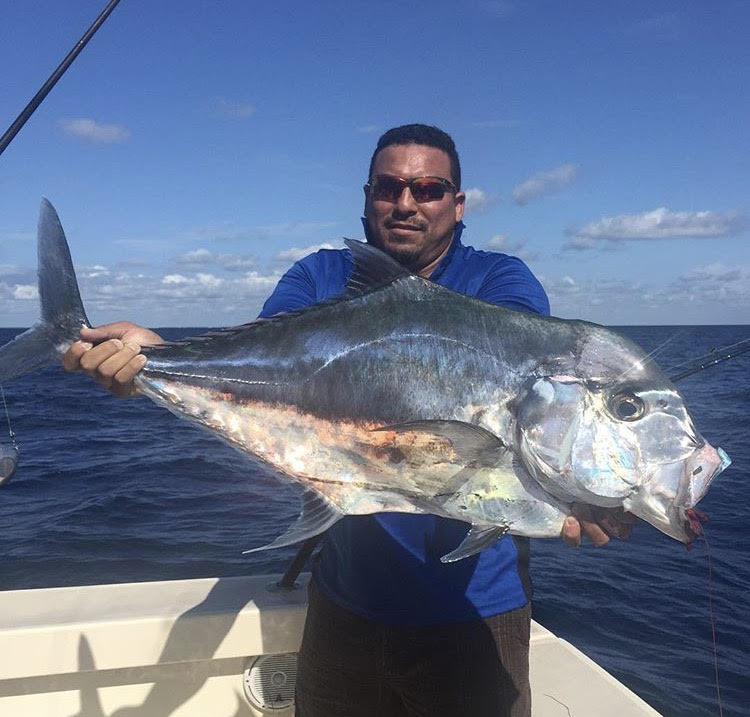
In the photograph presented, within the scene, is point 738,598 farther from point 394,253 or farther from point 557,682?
point 394,253

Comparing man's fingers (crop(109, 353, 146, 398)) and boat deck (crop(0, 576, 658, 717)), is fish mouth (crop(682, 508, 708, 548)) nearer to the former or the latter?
boat deck (crop(0, 576, 658, 717))

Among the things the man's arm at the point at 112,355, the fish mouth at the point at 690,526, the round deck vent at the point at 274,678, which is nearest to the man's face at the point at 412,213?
the man's arm at the point at 112,355

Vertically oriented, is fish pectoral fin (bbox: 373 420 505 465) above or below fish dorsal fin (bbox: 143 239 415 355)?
below

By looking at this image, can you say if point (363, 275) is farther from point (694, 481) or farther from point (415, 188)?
point (694, 481)

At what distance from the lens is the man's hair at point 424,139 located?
3.14 m

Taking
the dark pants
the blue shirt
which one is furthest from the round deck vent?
the blue shirt

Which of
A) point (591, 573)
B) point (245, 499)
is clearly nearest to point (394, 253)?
point (591, 573)

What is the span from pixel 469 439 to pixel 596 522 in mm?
515

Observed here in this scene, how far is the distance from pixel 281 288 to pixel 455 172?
1011mm

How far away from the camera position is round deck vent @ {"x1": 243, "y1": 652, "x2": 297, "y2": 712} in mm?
3701

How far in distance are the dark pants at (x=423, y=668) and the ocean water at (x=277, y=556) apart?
3.35 ft

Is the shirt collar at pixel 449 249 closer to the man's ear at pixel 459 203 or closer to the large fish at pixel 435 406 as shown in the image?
the man's ear at pixel 459 203

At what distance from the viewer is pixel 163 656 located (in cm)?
344

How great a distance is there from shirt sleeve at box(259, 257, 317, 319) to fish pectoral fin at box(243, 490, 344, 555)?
82 centimetres
